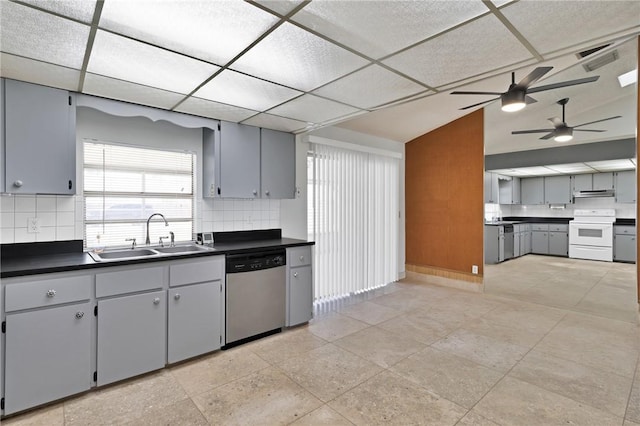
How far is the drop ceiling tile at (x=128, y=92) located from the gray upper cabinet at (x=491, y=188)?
25.7 ft

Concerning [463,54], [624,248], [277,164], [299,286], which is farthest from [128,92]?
[624,248]

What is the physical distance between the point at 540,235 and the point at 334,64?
933cm

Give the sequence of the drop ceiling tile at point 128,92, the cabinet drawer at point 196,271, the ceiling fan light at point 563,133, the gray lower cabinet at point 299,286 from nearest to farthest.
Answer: the drop ceiling tile at point 128,92 < the cabinet drawer at point 196,271 < the gray lower cabinet at point 299,286 < the ceiling fan light at point 563,133

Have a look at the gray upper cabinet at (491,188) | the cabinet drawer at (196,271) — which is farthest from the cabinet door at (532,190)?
the cabinet drawer at (196,271)

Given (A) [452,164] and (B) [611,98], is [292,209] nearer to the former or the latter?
(A) [452,164]

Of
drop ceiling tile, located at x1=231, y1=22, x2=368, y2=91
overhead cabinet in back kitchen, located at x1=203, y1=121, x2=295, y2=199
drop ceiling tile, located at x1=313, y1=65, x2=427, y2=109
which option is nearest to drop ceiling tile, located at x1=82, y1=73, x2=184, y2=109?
overhead cabinet in back kitchen, located at x1=203, y1=121, x2=295, y2=199

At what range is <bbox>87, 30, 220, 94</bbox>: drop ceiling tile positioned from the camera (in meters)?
1.86

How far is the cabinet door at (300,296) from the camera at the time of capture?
3.41 metres

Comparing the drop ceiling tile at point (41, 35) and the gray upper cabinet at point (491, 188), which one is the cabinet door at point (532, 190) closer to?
the gray upper cabinet at point (491, 188)

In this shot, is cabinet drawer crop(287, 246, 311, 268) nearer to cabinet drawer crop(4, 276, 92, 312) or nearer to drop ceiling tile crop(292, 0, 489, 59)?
cabinet drawer crop(4, 276, 92, 312)

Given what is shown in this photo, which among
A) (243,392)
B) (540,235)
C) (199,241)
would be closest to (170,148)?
(199,241)

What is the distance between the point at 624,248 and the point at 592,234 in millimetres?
663

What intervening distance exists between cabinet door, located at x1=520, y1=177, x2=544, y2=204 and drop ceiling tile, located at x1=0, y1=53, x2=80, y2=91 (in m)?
10.7

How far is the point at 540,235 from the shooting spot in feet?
29.2
